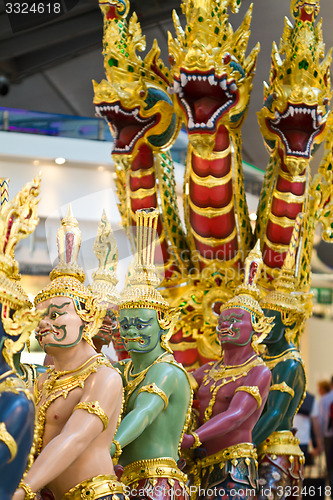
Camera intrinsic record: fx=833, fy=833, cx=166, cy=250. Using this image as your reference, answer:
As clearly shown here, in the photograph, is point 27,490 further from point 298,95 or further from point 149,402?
point 298,95

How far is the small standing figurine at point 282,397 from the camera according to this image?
4.36m

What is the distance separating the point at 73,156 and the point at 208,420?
3488 mm

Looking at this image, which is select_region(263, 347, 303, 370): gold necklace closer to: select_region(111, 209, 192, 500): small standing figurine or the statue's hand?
the statue's hand

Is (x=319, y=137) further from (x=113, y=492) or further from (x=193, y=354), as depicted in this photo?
(x=113, y=492)

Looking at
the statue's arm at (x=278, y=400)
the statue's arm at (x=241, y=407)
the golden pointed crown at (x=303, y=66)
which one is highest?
the golden pointed crown at (x=303, y=66)

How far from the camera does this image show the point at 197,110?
4688mm

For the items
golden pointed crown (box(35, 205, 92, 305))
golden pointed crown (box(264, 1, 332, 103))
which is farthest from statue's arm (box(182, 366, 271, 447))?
golden pointed crown (box(264, 1, 332, 103))

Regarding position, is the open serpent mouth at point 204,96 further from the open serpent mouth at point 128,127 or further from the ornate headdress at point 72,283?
the ornate headdress at point 72,283

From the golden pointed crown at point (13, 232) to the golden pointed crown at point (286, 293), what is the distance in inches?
91.5

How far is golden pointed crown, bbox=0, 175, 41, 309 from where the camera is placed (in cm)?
232

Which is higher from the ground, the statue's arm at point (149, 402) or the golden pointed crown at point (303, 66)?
the golden pointed crown at point (303, 66)

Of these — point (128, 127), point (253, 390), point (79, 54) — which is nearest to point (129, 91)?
point (128, 127)

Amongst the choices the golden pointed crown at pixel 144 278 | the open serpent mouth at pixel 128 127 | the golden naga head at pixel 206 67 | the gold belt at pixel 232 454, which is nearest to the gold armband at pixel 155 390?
the golden pointed crown at pixel 144 278

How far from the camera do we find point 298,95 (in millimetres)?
4824
